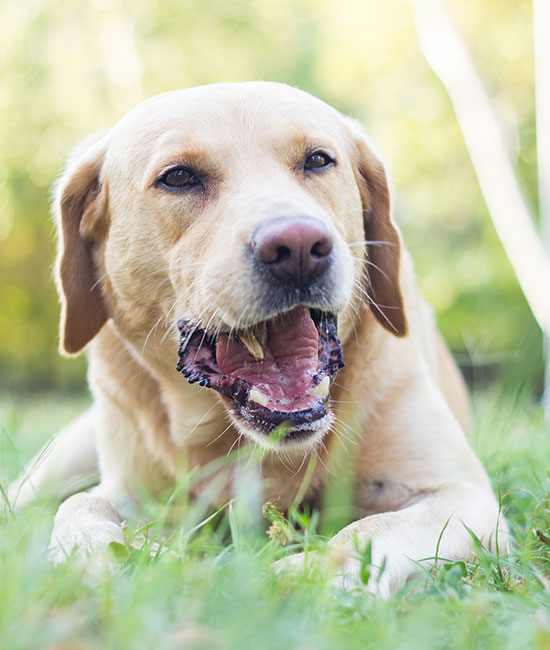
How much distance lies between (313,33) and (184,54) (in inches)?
149

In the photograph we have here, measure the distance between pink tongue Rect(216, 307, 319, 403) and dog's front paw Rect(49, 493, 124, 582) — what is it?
642 mm

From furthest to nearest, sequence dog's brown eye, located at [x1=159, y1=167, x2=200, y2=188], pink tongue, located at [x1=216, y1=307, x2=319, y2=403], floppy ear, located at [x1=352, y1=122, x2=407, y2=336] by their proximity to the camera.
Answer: floppy ear, located at [x1=352, y1=122, x2=407, y2=336], dog's brown eye, located at [x1=159, y1=167, x2=200, y2=188], pink tongue, located at [x1=216, y1=307, x2=319, y2=403]

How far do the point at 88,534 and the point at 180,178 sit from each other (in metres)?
1.28

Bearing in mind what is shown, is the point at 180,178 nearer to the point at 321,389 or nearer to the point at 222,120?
the point at 222,120

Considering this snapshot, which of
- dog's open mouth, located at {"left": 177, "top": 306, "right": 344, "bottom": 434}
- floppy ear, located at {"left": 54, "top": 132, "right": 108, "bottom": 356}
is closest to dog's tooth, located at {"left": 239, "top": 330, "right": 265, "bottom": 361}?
dog's open mouth, located at {"left": 177, "top": 306, "right": 344, "bottom": 434}

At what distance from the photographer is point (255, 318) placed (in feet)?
7.94

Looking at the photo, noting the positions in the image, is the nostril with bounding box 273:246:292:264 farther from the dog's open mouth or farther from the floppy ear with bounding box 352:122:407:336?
the floppy ear with bounding box 352:122:407:336

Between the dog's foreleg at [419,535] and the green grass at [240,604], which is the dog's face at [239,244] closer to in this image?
the dog's foreleg at [419,535]

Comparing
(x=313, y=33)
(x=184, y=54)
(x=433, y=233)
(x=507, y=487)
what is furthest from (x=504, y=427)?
(x=313, y=33)

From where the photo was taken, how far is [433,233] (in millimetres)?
14922

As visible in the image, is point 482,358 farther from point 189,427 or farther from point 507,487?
point 189,427

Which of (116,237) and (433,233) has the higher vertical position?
(116,237)

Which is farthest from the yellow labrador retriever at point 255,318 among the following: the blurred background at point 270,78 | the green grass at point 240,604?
the blurred background at point 270,78

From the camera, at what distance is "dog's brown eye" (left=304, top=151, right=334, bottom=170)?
2.86 m
